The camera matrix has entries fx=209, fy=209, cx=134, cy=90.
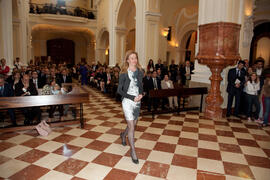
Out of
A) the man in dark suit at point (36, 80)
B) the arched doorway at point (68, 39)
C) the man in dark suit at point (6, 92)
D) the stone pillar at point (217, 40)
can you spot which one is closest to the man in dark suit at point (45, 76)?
the man in dark suit at point (36, 80)

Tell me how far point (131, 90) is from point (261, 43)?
1176 centimetres

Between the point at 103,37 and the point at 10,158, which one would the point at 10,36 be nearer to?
the point at 10,158

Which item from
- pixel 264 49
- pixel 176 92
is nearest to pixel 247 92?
pixel 176 92

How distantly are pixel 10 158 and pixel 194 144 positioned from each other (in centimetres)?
332

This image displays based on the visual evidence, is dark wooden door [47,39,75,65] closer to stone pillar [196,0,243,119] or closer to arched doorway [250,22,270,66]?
arched doorway [250,22,270,66]

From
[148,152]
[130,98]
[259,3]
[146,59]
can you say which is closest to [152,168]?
Result: [148,152]

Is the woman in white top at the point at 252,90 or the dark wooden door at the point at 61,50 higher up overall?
the dark wooden door at the point at 61,50

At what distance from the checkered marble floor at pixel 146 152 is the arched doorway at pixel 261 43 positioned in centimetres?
835

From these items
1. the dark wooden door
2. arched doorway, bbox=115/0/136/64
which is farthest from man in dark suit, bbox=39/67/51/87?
the dark wooden door

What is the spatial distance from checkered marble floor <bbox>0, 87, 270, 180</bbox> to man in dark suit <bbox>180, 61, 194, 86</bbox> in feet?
13.6

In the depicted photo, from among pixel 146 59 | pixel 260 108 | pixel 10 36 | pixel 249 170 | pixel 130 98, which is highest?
pixel 10 36

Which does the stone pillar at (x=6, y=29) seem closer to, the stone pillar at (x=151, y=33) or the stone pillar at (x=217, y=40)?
the stone pillar at (x=151, y=33)

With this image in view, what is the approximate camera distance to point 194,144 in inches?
163

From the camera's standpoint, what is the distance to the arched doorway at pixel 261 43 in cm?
1173
